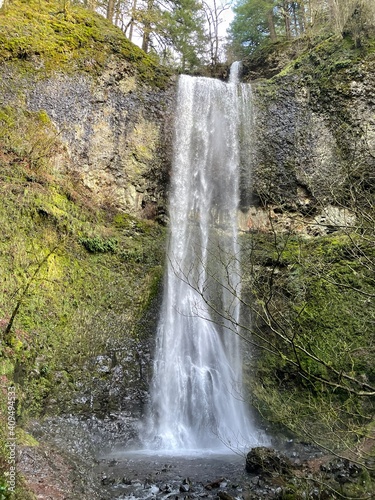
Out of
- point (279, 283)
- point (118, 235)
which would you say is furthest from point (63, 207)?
point (279, 283)

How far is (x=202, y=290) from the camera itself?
7.79m

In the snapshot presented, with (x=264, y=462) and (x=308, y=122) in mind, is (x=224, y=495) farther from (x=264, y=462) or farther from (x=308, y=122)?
(x=308, y=122)

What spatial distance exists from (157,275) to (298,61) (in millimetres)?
10631

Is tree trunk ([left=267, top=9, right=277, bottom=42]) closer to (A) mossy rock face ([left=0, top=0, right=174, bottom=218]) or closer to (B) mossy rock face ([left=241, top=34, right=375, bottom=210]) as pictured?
(B) mossy rock face ([left=241, top=34, right=375, bottom=210])

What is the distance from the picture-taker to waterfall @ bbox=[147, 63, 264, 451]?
8734mm

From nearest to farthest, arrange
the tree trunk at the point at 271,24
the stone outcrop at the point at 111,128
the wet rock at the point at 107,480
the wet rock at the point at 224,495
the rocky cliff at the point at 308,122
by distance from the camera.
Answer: the wet rock at the point at 224,495
the wet rock at the point at 107,480
the stone outcrop at the point at 111,128
the rocky cliff at the point at 308,122
the tree trunk at the point at 271,24

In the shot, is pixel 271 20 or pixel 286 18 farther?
pixel 271 20

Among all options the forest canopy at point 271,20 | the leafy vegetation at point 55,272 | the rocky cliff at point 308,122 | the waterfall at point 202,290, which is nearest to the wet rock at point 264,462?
the waterfall at point 202,290

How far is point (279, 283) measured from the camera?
1132 centimetres

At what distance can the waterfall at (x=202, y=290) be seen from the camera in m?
8.73

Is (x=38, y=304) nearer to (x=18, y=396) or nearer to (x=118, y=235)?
(x=18, y=396)

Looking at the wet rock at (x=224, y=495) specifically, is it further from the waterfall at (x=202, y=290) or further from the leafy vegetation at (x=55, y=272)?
the leafy vegetation at (x=55, y=272)

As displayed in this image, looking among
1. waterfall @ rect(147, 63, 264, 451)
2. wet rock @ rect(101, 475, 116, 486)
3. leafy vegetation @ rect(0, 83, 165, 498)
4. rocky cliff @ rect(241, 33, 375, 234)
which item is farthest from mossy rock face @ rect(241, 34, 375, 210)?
wet rock @ rect(101, 475, 116, 486)

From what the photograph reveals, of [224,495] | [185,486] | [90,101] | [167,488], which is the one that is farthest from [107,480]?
[90,101]
